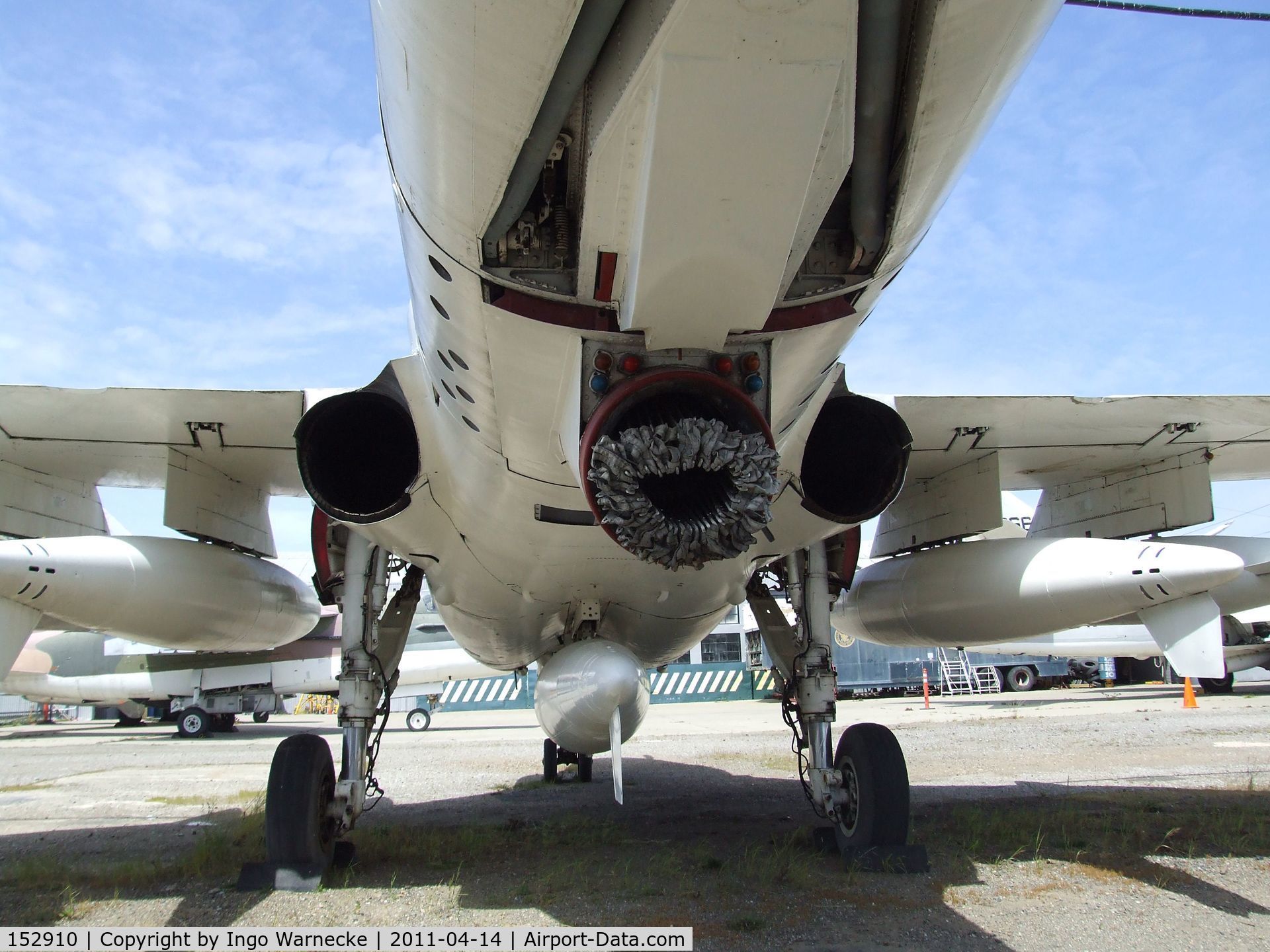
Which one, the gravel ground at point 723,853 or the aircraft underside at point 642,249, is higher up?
the aircraft underside at point 642,249

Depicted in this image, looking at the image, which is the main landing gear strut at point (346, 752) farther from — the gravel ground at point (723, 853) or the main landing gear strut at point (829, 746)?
the main landing gear strut at point (829, 746)

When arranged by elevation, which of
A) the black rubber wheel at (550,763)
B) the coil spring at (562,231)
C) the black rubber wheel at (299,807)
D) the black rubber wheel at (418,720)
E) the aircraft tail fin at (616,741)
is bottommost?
the black rubber wheel at (418,720)

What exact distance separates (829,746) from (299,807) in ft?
10.9

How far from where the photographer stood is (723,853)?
575 centimetres

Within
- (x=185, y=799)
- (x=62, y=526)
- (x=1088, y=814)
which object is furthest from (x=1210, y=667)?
(x=185, y=799)

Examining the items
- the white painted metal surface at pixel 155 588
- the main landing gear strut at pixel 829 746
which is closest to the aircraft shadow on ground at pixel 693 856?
the main landing gear strut at pixel 829 746

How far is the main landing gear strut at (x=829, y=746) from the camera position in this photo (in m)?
5.22

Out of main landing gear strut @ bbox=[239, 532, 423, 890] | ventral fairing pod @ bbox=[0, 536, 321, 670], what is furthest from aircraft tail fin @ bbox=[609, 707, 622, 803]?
ventral fairing pod @ bbox=[0, 536, 321, 670]

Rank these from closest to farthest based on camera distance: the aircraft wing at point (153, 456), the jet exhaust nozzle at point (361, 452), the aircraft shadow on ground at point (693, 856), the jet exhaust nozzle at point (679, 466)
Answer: the jet exhaust nozzle at point (679, 466), the aircraft shadow on ground at point (693, 856), the jet exhaust nozzle at point (361, 452), the aircraft wing at point (153, 456)

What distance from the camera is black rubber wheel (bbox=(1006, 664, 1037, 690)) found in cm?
3111

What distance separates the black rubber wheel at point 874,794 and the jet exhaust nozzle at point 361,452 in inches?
124

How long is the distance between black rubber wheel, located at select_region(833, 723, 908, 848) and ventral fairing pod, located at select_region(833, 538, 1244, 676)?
1.39m

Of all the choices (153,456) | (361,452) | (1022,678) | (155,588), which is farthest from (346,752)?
(1022,678)

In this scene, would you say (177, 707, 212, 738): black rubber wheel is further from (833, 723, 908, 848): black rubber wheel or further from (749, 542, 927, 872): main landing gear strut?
(833, 723, 908, 848): black rubber wheel
